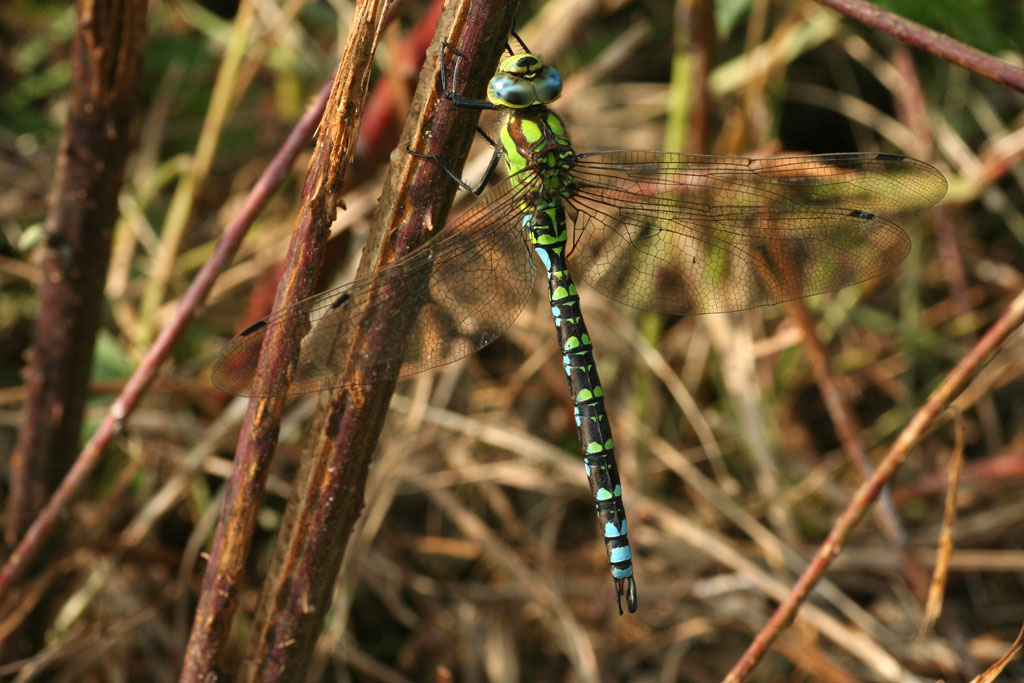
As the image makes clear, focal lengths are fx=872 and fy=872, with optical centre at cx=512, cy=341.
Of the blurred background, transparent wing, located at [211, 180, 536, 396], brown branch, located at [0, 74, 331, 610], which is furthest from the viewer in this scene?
the blurred background

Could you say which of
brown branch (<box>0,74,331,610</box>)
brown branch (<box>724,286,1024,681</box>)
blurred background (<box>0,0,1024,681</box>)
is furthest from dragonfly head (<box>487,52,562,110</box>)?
brown branch (<box>724,286,1024,681</box>)

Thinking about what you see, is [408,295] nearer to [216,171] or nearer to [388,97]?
[388,97]

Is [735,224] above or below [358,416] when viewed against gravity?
above

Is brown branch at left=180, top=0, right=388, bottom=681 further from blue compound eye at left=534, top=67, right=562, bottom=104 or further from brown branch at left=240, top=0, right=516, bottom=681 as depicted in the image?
blue compound eye at left=534, top=67, right=562, bottom=104

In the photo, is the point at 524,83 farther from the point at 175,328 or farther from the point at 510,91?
the point at 175,328

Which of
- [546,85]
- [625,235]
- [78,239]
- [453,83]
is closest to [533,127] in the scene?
[546,85]

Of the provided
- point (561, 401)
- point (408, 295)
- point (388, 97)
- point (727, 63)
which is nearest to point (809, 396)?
point (561, 401)
